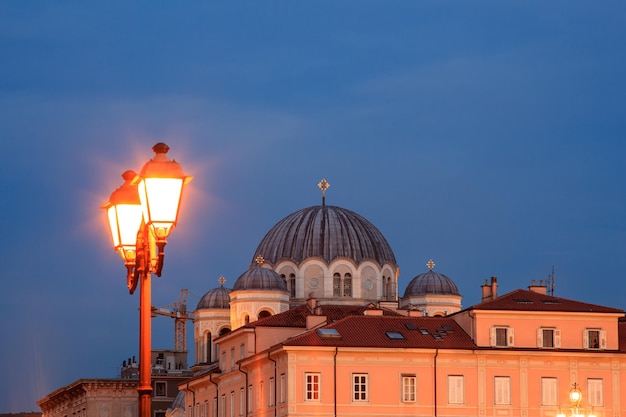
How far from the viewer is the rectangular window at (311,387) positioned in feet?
278

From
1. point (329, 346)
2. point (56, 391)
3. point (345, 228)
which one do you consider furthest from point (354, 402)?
point (56, 391)

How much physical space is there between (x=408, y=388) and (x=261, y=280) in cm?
3090

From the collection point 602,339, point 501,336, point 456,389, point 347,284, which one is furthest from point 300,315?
point 347,284

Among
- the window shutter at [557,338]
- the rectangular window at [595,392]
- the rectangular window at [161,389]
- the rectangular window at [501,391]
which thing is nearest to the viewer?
the rectangular window at [501,391]

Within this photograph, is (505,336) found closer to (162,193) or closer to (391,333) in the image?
(391,333)

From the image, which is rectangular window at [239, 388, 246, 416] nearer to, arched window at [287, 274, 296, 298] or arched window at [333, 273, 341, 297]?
arched window at [287, 274, 296, 298]

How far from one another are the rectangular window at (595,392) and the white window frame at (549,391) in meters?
1.74

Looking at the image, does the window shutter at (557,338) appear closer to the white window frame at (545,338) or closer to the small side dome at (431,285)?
the white window frame at (545,338)

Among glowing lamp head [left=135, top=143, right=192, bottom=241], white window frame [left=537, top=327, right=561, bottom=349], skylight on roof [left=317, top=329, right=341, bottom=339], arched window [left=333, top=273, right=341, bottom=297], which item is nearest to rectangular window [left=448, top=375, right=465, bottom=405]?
white window frame [left=537, top=327, right=561, bottom=349]

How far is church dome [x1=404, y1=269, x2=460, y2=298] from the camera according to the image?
404 ft

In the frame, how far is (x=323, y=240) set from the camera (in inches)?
4751

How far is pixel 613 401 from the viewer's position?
89188 millimetres

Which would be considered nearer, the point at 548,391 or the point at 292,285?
the point at 548,391

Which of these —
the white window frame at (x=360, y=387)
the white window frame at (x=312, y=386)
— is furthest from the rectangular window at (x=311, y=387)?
the white window frame at (x=360, y=387)
